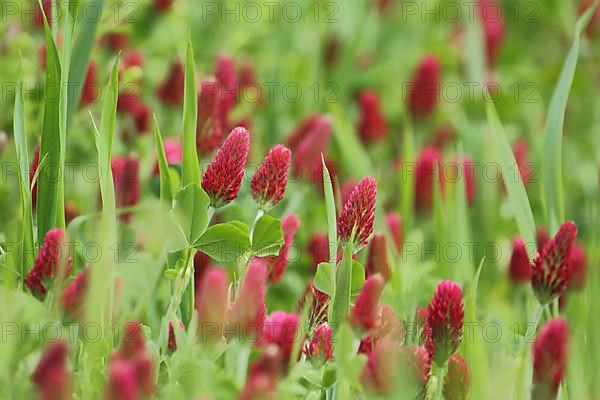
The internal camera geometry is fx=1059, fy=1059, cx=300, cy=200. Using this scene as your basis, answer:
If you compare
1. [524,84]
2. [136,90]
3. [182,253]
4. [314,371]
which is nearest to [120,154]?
[136,90]

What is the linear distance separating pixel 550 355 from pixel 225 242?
480 mm

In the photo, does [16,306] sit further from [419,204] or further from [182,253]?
[419,204]

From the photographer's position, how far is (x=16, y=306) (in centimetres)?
132

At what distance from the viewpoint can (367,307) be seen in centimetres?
135

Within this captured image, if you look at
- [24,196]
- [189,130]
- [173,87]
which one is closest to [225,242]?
[189,130]

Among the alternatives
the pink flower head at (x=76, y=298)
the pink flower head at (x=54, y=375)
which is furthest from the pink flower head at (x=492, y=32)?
the pink flower head at (x=54, y=375)

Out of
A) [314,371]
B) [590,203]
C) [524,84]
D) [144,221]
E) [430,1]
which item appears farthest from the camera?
[430,1]

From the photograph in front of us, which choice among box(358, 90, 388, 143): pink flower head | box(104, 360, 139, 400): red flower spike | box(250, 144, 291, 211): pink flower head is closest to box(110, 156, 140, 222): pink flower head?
box(250, 144, 291, 211): pink flower head

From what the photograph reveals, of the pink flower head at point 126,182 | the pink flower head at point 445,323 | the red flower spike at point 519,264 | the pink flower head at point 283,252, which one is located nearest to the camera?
the pink flower head at point 445,323

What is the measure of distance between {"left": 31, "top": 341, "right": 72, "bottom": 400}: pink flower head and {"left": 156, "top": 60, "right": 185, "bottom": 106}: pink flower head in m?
1.53

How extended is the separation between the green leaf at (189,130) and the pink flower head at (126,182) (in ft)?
1.15

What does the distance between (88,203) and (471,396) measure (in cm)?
121

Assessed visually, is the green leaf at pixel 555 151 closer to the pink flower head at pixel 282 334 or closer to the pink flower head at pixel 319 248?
the pink flower head at pixel 319 248

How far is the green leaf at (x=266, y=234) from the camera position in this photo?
4.94 ft
